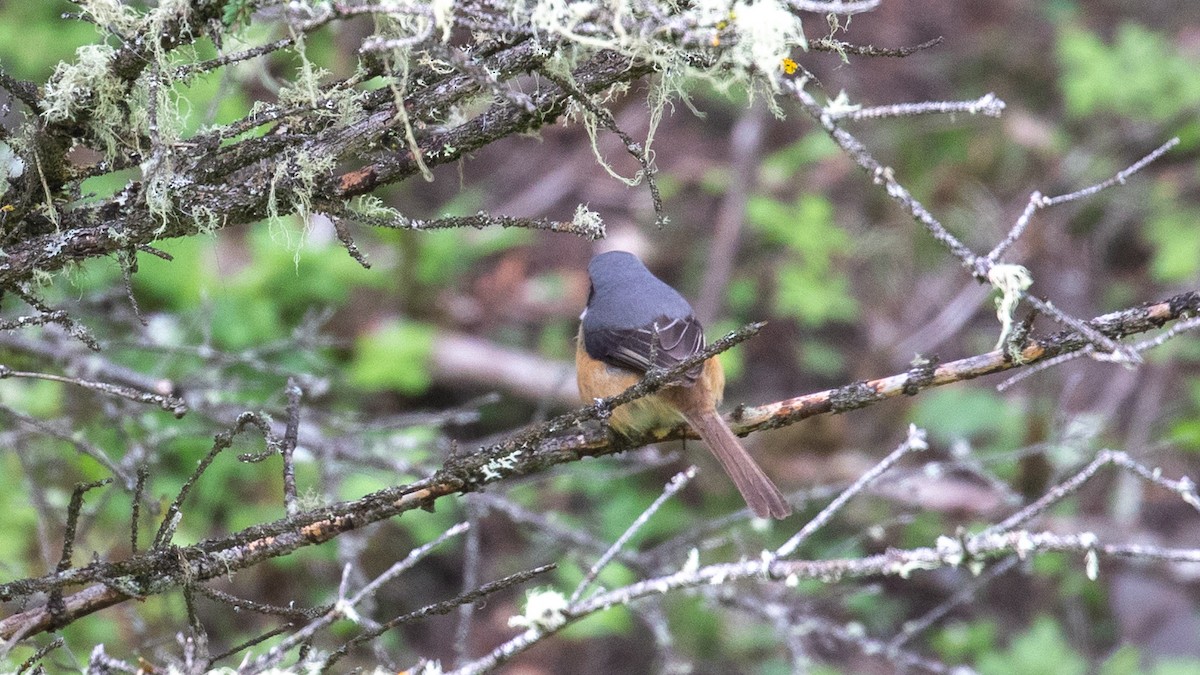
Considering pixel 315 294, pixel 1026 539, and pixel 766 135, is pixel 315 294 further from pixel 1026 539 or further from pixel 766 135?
pixel 1026 539

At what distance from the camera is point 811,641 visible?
265 inches

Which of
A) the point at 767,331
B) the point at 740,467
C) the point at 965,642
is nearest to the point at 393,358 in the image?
the point at 767,331

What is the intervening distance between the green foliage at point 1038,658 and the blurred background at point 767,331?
22mm

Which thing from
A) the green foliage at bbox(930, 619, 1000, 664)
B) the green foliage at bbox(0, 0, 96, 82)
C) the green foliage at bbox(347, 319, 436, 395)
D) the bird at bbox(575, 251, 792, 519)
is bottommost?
the green foliage at bbox(930, 619, 1000, 664)

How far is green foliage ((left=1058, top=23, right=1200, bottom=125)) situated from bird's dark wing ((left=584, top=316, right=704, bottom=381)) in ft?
18.9

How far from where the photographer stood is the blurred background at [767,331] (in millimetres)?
6453

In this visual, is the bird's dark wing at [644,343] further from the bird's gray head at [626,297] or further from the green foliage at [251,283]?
the green foliage at [251,283]

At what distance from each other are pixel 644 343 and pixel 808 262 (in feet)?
14.5

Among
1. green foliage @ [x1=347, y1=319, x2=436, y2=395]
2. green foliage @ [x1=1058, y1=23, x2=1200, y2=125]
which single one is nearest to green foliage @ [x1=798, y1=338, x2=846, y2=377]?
Result: green foliage @ [x1=1058, y1=23, x2=1200, y2=125]

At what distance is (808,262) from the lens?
8.56m

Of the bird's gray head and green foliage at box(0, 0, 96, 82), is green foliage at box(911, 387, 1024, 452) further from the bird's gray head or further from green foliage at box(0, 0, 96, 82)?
green foliage at box(0, 0, 96, 82)

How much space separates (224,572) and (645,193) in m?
7.16

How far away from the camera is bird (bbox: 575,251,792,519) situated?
3836mm

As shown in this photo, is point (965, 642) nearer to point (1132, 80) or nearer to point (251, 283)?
point (1132, 80)
